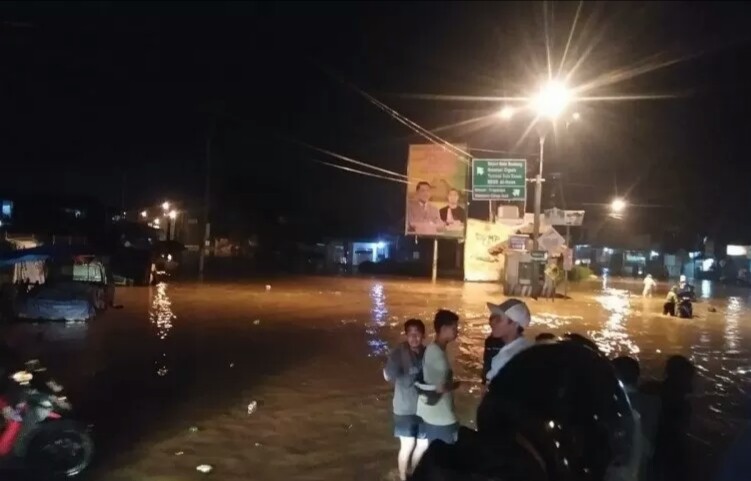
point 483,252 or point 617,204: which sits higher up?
point 617,204

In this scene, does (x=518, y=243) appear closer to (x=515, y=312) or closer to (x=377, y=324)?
(x=377, y=324)

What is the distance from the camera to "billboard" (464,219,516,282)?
41281 millimetres

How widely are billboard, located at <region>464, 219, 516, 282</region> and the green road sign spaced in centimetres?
599

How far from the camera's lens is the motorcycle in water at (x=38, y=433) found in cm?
642

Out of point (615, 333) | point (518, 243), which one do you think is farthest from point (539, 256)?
point (615, 333)

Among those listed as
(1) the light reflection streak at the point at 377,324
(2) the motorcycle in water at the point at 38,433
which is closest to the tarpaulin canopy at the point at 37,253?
(1) the light reflection streak at the point at 377,324

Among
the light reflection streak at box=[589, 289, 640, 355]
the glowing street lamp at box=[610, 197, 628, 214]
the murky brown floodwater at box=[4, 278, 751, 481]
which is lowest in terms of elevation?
the murky brown floodwater at box=[4, 278, 751, 481]

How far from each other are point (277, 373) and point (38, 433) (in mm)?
5894

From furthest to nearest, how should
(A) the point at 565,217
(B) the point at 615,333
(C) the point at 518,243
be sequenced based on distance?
(A) the point at 565,217 < (C) the point at 518,243 < (B) the point at 615,333

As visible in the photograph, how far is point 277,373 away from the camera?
40.2 feet

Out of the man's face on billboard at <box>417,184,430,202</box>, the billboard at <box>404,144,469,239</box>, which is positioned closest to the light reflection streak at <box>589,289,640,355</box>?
the billboard at <box>404,144,469,239</box>

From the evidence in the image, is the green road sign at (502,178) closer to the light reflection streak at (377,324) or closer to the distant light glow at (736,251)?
the light reflection streak at (377,324)

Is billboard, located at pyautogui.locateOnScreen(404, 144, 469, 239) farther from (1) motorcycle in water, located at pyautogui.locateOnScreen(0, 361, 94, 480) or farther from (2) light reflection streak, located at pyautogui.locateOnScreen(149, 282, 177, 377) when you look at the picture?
(1) motorcycle in water, located at pyautogui.locateOnScreen(0, 361, 94, 480)

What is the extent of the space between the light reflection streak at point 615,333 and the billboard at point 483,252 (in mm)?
10829
